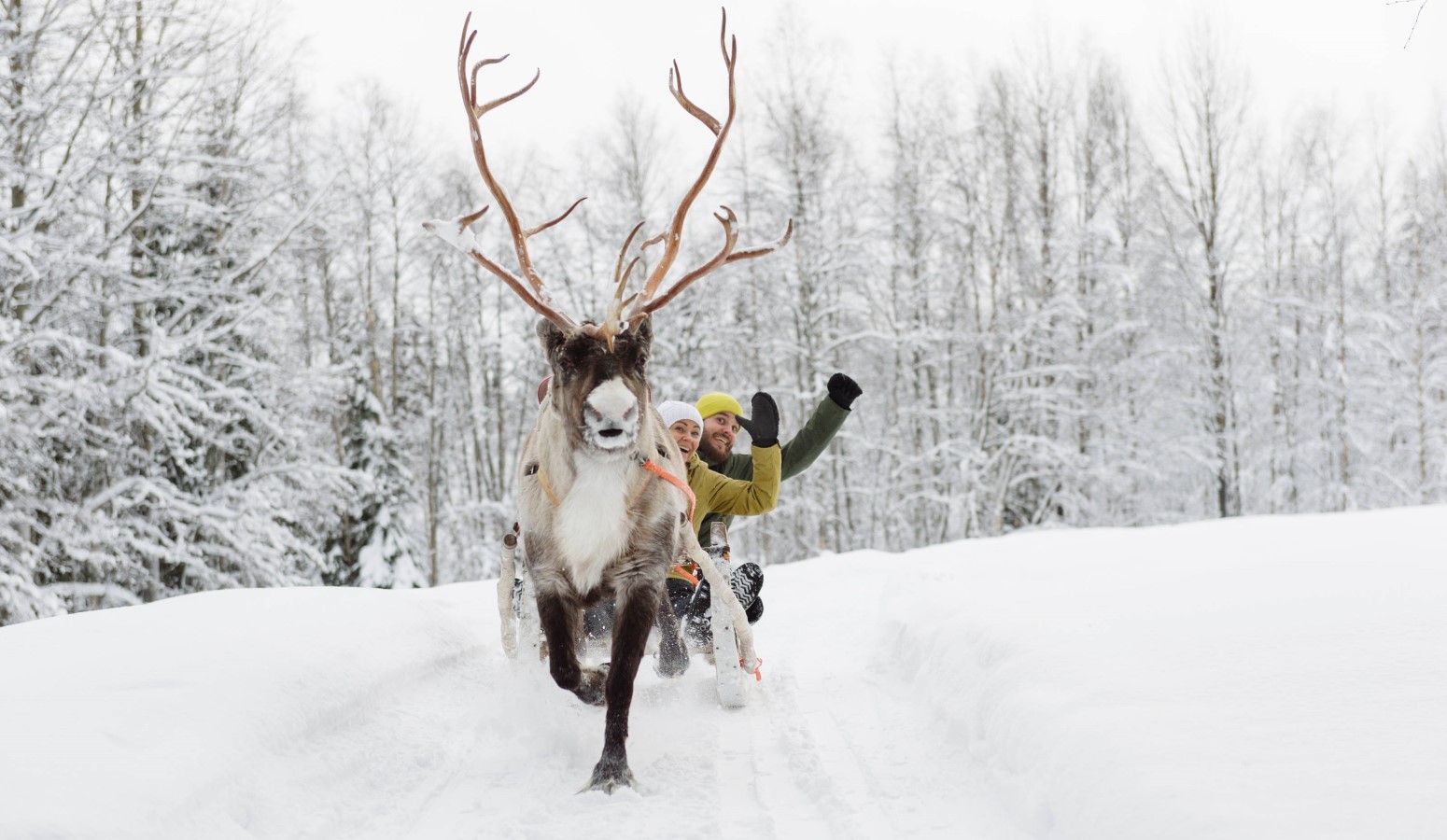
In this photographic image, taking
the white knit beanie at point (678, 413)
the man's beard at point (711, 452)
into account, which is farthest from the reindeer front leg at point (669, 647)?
the man's beard at point (711, 452)

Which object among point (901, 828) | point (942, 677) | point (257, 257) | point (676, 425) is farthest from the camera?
point (257, 257)

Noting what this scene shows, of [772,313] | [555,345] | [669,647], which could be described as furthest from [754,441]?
[772,313]

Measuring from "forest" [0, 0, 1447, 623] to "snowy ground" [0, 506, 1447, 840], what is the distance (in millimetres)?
7111

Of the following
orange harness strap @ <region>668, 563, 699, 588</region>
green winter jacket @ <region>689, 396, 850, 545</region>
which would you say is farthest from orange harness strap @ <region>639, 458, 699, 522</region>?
green winter jacket @ <region>689, 396, 850, 545</region>

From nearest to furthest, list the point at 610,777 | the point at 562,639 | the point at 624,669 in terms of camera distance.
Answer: the point at 610,777 < the point at 624,669 < the point at 562,639

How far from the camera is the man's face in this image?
18.8ft

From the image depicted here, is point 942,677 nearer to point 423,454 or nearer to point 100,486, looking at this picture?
point 100,486

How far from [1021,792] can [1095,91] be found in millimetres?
21977

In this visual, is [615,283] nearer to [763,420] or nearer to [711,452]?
[763,420]

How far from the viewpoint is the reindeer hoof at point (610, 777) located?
3127 millimetres

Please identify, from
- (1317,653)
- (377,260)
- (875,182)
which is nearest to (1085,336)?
(875,182)

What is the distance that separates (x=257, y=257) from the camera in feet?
38.3

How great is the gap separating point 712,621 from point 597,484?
1.26m

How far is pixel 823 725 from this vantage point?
4.00 meters
